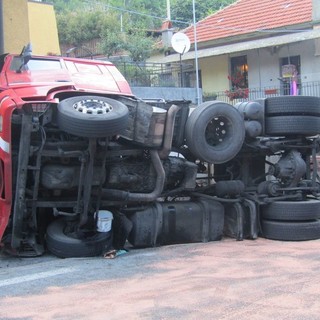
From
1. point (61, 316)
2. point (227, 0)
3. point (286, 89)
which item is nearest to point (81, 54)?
point (227, 0)

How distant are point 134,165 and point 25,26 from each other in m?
7.47

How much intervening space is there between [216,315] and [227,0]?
41.8 metres

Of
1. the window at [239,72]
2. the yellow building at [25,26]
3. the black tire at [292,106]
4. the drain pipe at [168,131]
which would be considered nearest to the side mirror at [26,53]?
the drain pipe at [168,131]

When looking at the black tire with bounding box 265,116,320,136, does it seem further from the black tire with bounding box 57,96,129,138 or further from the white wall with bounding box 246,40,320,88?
the white wall with bounding box 246,40,320,88

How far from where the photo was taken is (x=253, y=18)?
2231 cm

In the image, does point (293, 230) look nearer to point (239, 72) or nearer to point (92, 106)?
point (92, 106)

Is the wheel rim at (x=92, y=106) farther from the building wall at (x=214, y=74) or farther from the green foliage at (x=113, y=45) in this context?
the green foliage at (x=113, y=45)

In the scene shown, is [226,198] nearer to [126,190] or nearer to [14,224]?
[126,190]

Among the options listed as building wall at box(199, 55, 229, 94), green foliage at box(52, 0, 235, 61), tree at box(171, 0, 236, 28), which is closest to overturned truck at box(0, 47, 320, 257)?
building wall at box(199, 55, 229, 94)

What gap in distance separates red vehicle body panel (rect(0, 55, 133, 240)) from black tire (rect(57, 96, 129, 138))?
329 millimetres

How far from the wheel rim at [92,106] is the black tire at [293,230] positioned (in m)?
2.88

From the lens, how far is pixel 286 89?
19297 mm

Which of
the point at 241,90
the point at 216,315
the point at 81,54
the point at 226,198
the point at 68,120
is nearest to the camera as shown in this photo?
the point at 216,315

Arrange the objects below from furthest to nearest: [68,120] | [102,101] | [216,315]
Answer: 1. [102,101]
2. [68,120]
3. [216,315]
